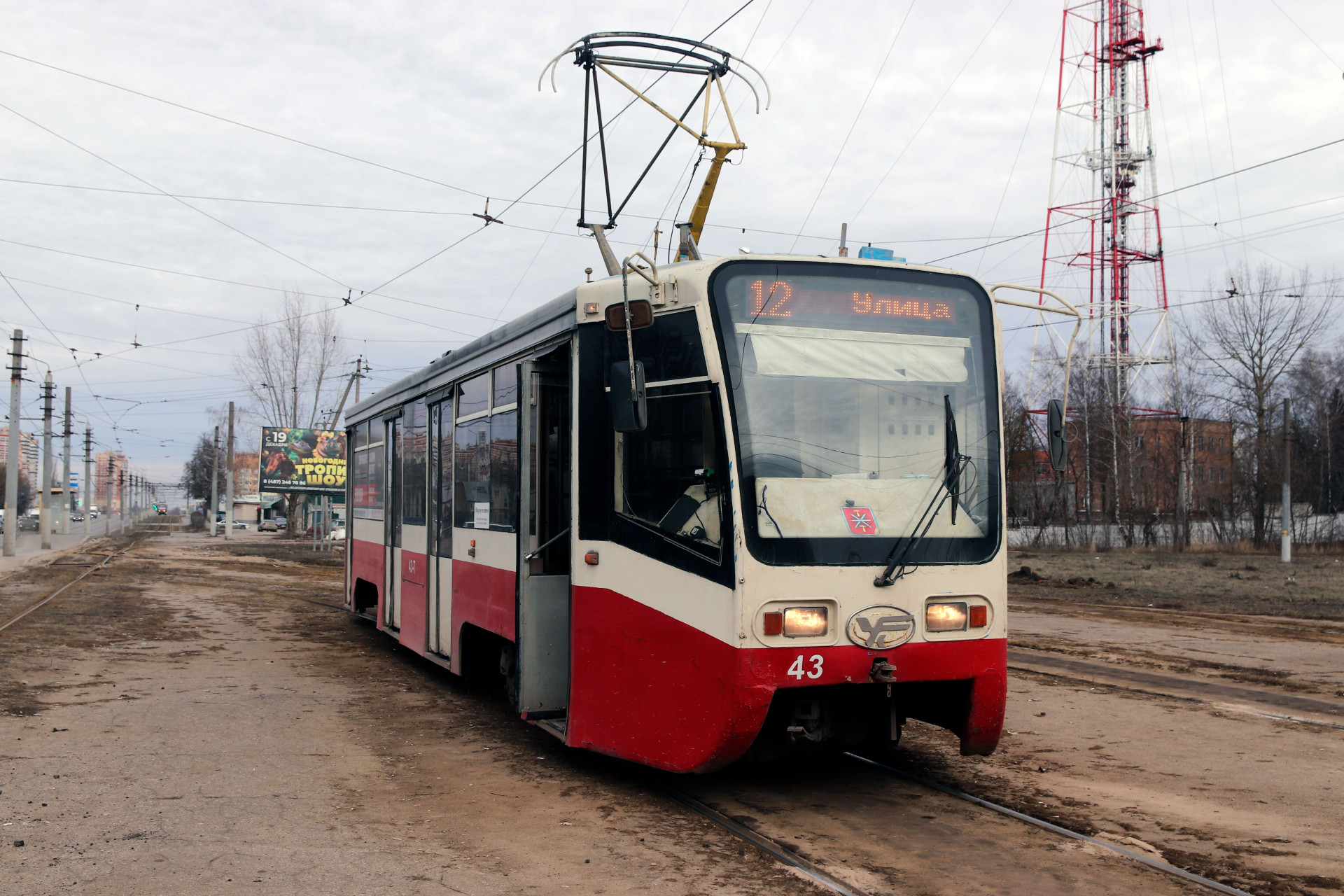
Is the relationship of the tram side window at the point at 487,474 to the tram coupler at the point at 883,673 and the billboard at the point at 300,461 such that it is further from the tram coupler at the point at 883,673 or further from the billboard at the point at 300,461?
the billboard at the point at 300,461

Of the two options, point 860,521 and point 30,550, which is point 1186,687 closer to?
point 860,521

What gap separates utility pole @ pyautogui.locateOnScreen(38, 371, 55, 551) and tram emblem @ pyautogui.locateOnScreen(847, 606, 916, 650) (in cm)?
4732

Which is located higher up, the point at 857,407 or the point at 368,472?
the point at 857,407

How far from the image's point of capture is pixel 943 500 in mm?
6078

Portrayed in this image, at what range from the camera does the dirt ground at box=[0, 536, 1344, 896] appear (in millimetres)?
4984

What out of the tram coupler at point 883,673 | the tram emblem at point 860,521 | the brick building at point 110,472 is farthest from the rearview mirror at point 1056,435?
the brick building at point 110,472

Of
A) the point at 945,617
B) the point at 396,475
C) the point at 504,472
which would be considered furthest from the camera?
the point at 396,475

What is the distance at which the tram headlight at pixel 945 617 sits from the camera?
5.91 metres

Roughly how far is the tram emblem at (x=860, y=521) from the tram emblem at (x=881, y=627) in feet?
1.32

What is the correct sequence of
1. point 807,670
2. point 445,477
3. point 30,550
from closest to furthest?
1. point 807,670
2. point 445,477
3. point 30,550

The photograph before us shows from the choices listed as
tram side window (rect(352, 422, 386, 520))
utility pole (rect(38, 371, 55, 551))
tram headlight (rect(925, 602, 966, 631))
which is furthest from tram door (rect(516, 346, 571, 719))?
utility pole (rect(38, 371, 55, 551))

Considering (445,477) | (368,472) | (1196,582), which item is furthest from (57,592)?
(1196,582)

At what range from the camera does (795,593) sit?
561cm

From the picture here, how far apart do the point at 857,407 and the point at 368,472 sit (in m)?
8.92
